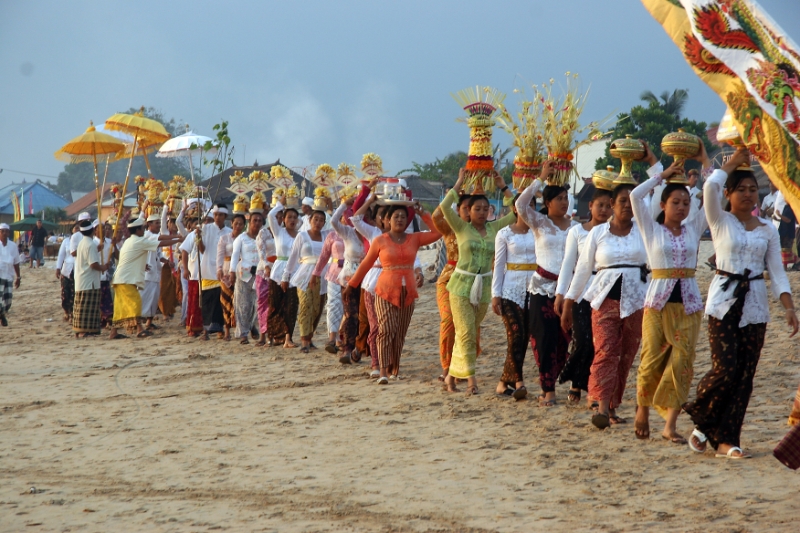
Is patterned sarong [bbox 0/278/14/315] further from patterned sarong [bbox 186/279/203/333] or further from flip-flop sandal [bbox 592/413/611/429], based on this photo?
flip-flop sandal [bbox 592/413/611/429]

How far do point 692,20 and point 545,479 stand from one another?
272cm

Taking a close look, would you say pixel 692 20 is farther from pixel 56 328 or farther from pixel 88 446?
pixel 56 328

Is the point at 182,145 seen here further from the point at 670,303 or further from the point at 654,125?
the point at 654,125

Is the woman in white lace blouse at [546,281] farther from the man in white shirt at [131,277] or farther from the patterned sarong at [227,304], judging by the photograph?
the man in white shirt at [131,277]

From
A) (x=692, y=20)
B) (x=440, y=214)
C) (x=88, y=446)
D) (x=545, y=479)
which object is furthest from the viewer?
(x=440, y=214)

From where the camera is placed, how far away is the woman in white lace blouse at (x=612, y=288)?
6.91 meters

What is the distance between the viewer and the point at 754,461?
5809 millimetres

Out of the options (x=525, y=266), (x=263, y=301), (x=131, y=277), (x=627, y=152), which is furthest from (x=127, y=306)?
(x=627, y=152)

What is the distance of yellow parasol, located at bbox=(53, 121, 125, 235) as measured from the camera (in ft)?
53.1

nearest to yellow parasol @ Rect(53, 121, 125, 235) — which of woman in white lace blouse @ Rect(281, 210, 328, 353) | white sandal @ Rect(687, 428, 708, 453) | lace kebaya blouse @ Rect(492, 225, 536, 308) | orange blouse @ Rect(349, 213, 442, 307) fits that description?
woman in white lace blouse @ Rect(281, 210, 328, 353)

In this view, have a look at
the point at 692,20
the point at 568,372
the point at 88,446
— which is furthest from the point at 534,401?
the point at 692,20

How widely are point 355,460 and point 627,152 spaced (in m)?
2.97

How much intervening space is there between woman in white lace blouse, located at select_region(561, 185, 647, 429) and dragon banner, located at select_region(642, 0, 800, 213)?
238 cm

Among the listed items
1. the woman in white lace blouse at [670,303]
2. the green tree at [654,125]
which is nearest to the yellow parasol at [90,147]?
the woman in white lace blouse at [670,303]
